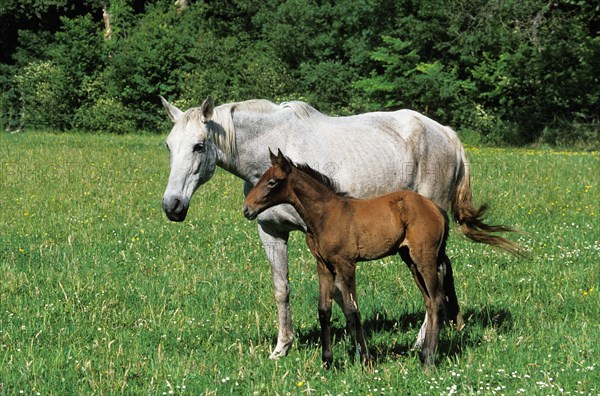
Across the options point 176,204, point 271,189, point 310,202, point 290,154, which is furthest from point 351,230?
point 176,204

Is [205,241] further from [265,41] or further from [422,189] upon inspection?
[265,41]

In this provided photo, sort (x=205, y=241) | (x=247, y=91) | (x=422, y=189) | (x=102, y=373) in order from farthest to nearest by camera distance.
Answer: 1. (x=247, y=91)
2. (x=205, y=241)
3. (x=422, y=189)
4. (x=102, y=373)

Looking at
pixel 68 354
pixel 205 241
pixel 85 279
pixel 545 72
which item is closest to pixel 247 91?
pixel 545 72

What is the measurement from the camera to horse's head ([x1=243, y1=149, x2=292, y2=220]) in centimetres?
537

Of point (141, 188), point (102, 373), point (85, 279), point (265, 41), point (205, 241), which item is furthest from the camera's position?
point (265, 41)

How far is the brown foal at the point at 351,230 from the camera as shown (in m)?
5.50

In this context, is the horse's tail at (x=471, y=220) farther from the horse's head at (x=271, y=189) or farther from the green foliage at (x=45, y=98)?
the green foliage at (x=45, y=98)

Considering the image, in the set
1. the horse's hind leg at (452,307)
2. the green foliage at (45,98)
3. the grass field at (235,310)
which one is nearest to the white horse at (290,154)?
the horse's hind leg at (452,307)

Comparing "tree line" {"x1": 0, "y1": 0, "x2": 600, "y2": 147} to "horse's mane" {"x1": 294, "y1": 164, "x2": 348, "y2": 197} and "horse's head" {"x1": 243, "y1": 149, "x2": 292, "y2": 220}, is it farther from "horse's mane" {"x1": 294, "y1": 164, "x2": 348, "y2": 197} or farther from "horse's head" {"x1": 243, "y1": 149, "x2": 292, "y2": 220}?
"horse's head" {"x1": 243, "y1": 149, "x2": 292, "y2": 220}

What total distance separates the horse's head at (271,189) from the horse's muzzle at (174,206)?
0.73 metres

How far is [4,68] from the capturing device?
1679 inches

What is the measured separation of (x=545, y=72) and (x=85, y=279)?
29.1 m

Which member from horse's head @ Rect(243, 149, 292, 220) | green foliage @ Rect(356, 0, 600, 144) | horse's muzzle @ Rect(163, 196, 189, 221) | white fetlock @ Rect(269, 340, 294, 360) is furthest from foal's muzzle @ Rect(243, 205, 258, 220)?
green foliage @ Rect(356, 0, 600, 144)

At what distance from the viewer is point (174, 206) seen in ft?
19.4
